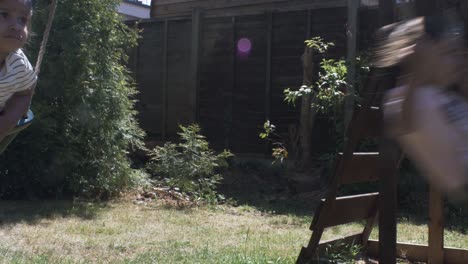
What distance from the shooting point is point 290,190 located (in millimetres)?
7957

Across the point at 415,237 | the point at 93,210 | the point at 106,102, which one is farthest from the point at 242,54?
the point at 415,237

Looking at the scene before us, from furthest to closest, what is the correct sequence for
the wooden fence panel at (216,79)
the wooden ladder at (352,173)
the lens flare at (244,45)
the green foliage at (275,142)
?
1. the wooden fence panel at (216,79)
2. the lens flare at (244,45)
3. the green foliage at (275,142)
4. the wooden ladder at (352,173)

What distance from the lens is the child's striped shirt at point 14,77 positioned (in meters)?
2.02

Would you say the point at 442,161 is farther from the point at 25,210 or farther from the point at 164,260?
the point at 25,210

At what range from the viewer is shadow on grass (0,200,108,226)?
231 inches

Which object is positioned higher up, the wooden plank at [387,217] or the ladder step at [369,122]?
the ladder step at [369,122]

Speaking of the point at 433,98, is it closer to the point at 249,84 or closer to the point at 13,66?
the point at 13,66

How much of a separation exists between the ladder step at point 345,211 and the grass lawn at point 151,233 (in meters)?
0.53

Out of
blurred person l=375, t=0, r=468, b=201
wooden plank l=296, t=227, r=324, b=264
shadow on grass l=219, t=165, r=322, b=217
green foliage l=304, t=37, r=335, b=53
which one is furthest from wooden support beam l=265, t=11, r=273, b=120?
blurred person l=375, t=0, r=468, b=201

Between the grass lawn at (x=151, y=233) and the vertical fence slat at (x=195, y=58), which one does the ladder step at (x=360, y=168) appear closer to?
the grass lawn at (x=151, y=233)

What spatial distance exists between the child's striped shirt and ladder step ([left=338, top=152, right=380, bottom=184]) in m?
2.40

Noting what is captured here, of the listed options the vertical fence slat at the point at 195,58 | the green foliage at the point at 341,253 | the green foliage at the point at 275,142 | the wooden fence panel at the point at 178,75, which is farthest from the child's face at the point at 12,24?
the wooden fence panel at the point at 178,75

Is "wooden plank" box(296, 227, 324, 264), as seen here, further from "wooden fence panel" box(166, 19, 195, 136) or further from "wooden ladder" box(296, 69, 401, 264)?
"wooden fence panel" box(166, 19, 195, 136)

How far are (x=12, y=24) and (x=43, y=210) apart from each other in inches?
187
